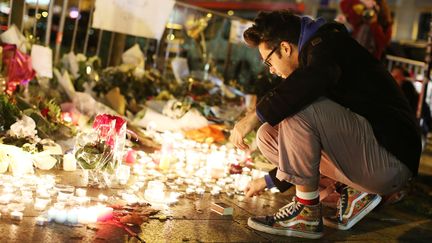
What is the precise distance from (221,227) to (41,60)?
2913 millimetres

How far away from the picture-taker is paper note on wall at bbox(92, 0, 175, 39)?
6.56 metres

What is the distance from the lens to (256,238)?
329 centimetres

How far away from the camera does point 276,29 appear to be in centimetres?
343

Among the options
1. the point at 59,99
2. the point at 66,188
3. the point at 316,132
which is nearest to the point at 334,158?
the point at 316,132

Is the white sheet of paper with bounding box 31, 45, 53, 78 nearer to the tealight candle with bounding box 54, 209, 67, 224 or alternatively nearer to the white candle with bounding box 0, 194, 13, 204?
the white candle with bounding box 0, 194, 13, 204

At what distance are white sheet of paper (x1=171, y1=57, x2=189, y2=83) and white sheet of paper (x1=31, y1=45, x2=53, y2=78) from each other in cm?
244

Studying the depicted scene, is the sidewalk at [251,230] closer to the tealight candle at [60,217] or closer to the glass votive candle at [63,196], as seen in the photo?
the tealight candle at [60,217]

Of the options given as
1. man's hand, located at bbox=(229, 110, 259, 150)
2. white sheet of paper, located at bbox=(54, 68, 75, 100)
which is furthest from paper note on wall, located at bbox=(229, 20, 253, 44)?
man's hand, located at bbox=(229, 110, 259, 150)

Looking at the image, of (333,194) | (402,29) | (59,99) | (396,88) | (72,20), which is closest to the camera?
(396,88)

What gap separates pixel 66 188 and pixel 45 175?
1.16 feet

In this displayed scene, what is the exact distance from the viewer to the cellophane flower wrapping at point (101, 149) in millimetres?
3854

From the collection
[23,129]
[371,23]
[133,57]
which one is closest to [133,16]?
[133,57]

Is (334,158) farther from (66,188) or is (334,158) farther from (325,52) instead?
(66,188)

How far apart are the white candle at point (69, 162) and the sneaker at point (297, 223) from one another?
1.47m
